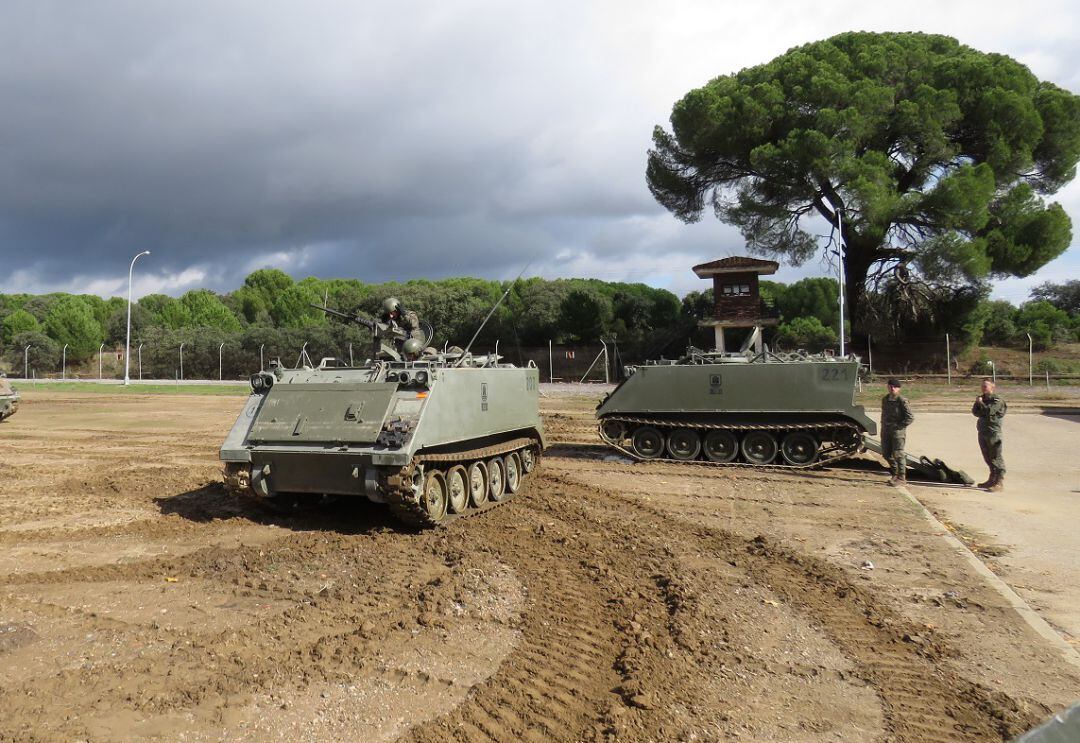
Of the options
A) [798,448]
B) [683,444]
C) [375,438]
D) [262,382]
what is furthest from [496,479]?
[798,448]

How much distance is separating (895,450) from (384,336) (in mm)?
7828

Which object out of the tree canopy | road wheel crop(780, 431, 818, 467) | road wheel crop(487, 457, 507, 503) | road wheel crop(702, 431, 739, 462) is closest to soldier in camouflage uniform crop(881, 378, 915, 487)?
road wheel crop(780, 431, 818, 467)

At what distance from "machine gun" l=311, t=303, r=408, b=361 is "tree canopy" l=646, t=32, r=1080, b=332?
73.1 ft

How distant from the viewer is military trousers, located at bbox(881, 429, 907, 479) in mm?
11586

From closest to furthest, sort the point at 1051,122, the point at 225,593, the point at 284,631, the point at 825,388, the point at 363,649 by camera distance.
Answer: the point at 363,649 < the point at 284,631 < the point at 225,593 < the point at 825,388 < the point at 1051,122

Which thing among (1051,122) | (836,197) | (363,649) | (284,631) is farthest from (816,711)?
(1051,122)

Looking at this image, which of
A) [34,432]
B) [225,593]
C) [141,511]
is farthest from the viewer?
[34,432]

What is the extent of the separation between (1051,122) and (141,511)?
32.8 meters

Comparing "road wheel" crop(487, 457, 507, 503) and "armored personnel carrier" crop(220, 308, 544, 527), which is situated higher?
"armored personnel carrier" crop(220, 308, 544, 527)

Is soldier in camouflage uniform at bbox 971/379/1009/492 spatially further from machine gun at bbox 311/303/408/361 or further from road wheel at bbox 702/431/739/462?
machine gun at bbox 311/303/408/361

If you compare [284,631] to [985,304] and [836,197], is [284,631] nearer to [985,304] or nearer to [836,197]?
[836,197]

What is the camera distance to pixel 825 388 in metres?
13.2

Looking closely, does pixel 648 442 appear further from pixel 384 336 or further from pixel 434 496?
pixel 434 496

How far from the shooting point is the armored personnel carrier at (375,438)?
7.79 m
